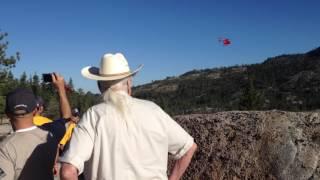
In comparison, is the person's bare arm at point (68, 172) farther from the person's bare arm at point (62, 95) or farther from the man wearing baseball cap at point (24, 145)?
the person's bare arm at point (62, 95)

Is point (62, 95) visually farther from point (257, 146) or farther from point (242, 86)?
point (242, 86)

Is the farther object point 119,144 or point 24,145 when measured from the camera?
point 24,145

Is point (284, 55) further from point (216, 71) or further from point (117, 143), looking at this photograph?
point (117, 143)

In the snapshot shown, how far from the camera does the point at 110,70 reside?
9.69 feet

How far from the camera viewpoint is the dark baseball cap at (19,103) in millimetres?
3004

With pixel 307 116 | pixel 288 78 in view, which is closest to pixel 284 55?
pixel 288 78

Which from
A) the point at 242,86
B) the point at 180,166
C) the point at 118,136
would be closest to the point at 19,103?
the point at 118,136

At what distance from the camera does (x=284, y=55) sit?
142 m

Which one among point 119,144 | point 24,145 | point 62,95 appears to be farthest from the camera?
point 62,95

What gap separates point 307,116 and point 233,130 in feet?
2.91

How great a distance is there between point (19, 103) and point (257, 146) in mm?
3476

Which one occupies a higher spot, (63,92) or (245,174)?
(63,92)

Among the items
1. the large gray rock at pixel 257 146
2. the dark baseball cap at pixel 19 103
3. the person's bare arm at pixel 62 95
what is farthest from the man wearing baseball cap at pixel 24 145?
the large gray rock at pixel 257 146

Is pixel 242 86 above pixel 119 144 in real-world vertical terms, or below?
below
